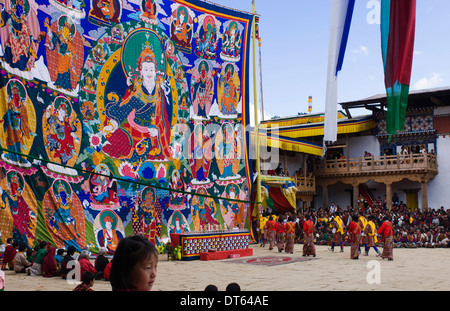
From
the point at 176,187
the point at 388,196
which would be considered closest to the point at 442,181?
the point at 388,196

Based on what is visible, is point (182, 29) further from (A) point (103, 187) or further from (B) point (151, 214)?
(B) point (151, 214)

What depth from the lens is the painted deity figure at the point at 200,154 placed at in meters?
16.8

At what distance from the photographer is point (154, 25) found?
15836mm

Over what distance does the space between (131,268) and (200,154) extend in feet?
49.4

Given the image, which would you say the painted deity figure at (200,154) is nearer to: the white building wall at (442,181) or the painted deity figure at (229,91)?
the painted deity figure at (229,91)

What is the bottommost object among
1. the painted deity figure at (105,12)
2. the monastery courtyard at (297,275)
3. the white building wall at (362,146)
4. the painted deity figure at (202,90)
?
the monastery courtyard at (297,275)

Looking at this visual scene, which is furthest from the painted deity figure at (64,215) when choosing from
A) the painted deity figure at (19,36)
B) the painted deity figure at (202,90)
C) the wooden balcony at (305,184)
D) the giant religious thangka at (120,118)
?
Answer: the wooden balcony at (305,184)

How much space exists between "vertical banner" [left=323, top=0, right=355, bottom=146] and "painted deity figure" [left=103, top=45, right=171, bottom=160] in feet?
28.2

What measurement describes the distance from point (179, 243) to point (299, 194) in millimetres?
11290

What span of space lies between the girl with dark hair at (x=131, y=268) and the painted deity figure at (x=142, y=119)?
12.5 meters

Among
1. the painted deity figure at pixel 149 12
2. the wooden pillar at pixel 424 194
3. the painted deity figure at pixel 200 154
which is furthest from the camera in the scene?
the wooden pillar at pixel 424 194
